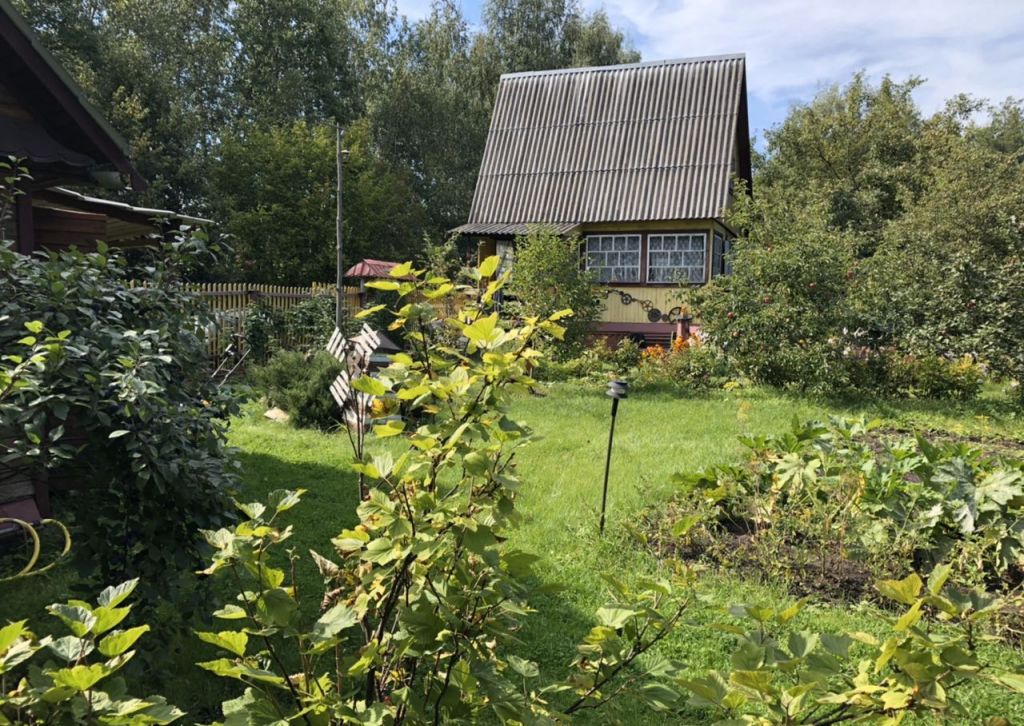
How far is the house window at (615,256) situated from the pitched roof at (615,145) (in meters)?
0.64

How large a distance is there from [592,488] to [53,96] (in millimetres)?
4872

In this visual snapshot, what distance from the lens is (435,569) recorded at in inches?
65.3

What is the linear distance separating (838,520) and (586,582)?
1.69 meters

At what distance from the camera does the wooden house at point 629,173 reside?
53.3 feet

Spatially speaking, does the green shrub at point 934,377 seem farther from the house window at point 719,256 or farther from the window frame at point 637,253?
the window frame at point 637,253

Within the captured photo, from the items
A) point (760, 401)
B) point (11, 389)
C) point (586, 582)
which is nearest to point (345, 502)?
point (586, 582)

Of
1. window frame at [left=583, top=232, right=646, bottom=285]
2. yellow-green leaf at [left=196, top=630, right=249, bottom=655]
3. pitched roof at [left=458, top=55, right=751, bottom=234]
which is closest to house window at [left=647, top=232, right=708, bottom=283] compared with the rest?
window frame at [left=583, top=232, right=646, bottom=285]

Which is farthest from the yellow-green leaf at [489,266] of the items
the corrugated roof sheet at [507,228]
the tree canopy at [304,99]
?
the tree canopy at [304,99]

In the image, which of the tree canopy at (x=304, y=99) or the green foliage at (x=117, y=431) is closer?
the green foliage at (x=117, y=431)

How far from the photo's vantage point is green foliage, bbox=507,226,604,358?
11648mm

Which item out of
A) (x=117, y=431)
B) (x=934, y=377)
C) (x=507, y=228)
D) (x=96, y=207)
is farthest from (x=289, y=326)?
(x=117, y=431)

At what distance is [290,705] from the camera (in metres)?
1.94

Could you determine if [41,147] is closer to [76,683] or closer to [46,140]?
[46,140]

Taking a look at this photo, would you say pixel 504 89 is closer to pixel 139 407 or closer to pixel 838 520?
pixel 838 520
